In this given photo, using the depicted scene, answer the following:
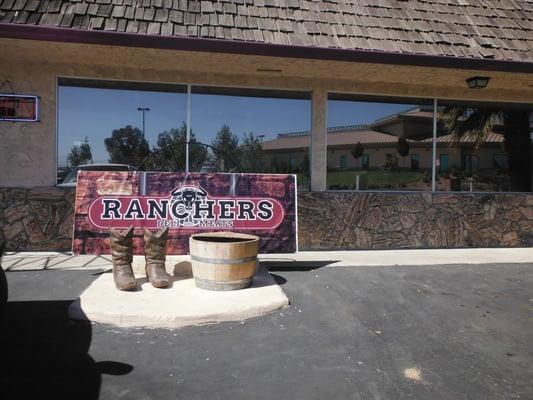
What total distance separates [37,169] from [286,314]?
17.3 ft

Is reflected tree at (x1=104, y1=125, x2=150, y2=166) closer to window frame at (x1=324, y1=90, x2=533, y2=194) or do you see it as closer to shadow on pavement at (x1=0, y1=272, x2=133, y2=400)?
window frame at (x1=324, y1=90, x2=533, y2=194)

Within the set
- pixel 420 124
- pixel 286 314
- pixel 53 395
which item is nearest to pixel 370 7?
pixel 420 124

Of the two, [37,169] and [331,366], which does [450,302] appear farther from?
[37,169]

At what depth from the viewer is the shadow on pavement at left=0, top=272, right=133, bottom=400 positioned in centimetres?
337

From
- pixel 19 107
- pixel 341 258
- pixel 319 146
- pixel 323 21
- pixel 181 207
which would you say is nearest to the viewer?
pixel 181 207

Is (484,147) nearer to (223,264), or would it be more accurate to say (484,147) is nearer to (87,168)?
(223,264)

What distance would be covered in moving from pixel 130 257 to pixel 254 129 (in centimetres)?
388

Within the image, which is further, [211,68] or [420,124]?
[420,124]

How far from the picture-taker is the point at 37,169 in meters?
7.94

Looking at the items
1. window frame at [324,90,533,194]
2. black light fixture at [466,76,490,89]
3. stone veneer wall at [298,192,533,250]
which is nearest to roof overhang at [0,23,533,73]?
black light fixture at [466,76,490,89]

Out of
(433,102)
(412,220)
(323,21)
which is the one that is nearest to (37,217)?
(323,21)

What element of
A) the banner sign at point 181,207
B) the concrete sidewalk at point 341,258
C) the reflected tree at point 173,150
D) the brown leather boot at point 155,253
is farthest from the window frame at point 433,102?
the brown leather boot at point 155,253

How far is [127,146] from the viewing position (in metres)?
8.37

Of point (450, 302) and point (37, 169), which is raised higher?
point (37, 169)
